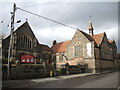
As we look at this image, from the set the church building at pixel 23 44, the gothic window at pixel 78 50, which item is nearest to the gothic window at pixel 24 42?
the church building at pixel 23 44

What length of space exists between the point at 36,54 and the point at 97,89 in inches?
1037

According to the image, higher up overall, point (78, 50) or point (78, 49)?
point (78, 49)

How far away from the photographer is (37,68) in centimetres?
1883

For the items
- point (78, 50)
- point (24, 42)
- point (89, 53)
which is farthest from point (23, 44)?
point (89, 53)

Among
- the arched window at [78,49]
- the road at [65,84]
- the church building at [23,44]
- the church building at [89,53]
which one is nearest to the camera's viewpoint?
the road at [65,84]

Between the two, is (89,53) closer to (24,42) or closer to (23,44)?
(24,42)

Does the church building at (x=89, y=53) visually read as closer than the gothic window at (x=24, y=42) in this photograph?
No

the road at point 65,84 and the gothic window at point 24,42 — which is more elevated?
the gothic window at point 24,42

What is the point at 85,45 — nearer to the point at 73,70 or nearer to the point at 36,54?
the point at 73,70

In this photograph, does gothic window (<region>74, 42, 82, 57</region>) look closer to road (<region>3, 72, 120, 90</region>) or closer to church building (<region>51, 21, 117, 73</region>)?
church building (<region>51, 21, 117, 73</region>)

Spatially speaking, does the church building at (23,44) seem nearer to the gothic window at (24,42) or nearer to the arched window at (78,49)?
the gothic window at (24,42)

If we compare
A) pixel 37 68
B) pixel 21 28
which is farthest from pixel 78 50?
pixel 37 68

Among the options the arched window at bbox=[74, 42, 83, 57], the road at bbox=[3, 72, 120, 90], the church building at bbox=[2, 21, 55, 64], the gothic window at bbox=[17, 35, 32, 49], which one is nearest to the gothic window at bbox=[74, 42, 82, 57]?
the arched window at bbox=[74, 42, 83, 57]

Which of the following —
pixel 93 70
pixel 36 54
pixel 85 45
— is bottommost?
pixel 93 70
